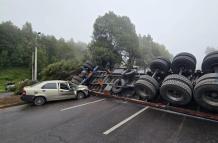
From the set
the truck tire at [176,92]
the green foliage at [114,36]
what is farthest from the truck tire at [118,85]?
the green foliage at [114,36]

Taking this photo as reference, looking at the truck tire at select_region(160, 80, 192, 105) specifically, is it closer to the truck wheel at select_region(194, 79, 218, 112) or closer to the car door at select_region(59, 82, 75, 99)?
the truck wheel at select_region(194, 79, 218, 112)

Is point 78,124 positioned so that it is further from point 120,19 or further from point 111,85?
point 120,19

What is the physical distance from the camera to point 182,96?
7.06m

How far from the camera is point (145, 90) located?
26.6 feet

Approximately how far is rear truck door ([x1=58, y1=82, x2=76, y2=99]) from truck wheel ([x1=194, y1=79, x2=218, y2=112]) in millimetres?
7273

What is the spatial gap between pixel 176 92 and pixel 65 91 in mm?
6625

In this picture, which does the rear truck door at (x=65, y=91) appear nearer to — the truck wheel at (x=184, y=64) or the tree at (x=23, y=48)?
the truck wheel at (x=184, y=64)

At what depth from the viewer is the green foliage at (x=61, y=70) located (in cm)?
1728

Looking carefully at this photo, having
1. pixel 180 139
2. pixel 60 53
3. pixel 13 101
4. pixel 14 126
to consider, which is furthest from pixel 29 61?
pixel 180 139

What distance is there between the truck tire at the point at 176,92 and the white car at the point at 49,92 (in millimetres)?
6001

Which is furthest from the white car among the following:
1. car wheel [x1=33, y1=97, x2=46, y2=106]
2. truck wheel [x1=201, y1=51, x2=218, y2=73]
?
truck wheel [x1=201, y1=51, x2=218, y2=73]

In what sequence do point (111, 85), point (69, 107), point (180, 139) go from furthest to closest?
point (111, 85)
point (69, 107)
point (180, 139)

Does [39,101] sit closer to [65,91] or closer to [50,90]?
[50,90]

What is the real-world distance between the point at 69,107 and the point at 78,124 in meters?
2.75
